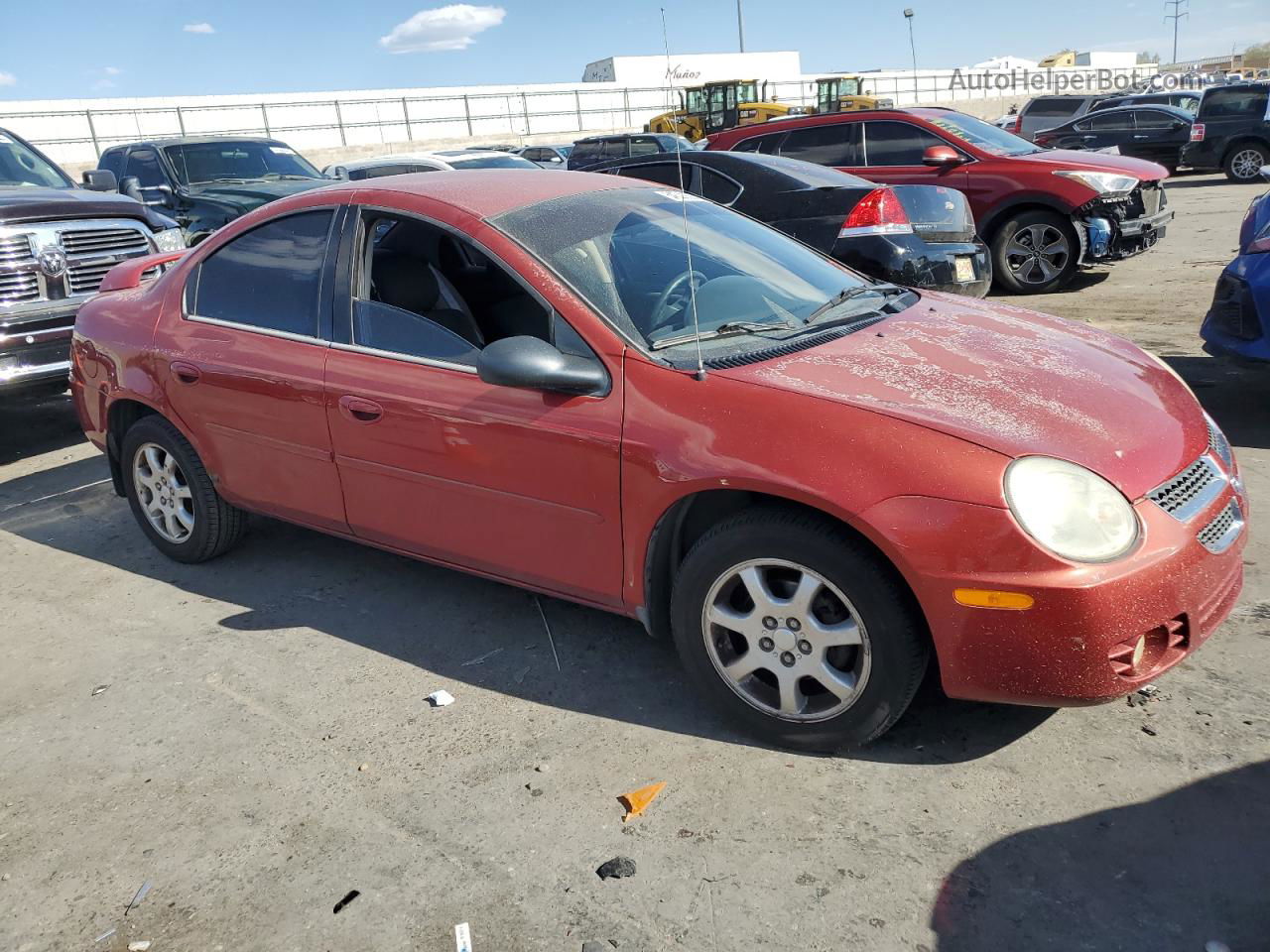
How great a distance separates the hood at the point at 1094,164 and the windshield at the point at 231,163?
25.9ft

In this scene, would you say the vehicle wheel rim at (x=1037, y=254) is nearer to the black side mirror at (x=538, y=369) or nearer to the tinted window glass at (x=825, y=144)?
the tinted window glass at (x=825, y=144)

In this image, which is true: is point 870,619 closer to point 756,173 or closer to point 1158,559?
point 1158,559

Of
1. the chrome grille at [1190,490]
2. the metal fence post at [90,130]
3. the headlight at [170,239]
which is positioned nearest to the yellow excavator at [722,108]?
the metal fence post at [90,130]

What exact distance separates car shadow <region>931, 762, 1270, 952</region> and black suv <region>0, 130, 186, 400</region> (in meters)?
6.56

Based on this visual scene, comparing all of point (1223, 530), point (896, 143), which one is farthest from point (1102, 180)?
point (1223, 530)

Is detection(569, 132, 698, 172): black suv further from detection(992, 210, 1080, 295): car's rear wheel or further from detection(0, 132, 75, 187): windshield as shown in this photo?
detection(0, 132, 75, 187): windshield

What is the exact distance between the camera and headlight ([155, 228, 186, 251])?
8.34m

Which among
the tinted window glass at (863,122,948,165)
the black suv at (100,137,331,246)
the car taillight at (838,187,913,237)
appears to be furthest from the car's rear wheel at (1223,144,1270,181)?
the black suv at (100,137,331,246)

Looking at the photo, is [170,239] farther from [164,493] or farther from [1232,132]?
[1232,132]

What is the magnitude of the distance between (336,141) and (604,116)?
13.4 meters

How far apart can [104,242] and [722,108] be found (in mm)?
25064

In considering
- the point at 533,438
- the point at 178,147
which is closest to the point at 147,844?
the point at 533,438

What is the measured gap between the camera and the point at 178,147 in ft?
39.2

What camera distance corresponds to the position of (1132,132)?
2048cm
